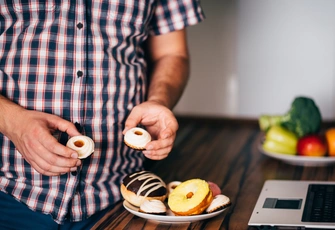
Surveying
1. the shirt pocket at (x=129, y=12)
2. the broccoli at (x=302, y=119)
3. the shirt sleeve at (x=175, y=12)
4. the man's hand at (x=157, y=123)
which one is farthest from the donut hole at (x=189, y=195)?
the broccoli at (x=302, y=119)

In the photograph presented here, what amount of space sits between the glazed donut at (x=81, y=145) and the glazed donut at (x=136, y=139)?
0.10 metres

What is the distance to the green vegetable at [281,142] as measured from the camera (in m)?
1.98

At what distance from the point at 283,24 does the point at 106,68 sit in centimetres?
147

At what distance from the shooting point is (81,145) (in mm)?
1401

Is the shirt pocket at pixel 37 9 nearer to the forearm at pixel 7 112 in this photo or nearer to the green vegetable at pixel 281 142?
the forearm at pixel 7 112

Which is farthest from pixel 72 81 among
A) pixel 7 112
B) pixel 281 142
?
pixel 281 142

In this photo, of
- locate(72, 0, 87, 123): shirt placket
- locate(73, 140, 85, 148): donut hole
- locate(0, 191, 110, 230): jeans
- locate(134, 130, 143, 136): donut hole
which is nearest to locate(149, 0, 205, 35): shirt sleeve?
locate(72, 0, 87, 123): shirt placket

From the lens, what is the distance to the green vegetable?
6.48 feet

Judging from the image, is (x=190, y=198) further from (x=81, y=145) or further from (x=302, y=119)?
(x=302, y=119)

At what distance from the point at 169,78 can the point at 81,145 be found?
46cm

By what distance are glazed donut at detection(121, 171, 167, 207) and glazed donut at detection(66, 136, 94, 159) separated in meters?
0.14

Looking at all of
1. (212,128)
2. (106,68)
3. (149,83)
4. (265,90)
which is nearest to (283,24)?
(265,90)

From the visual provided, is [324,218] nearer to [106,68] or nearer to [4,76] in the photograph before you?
[106,68]

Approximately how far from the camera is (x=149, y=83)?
1.80 m
